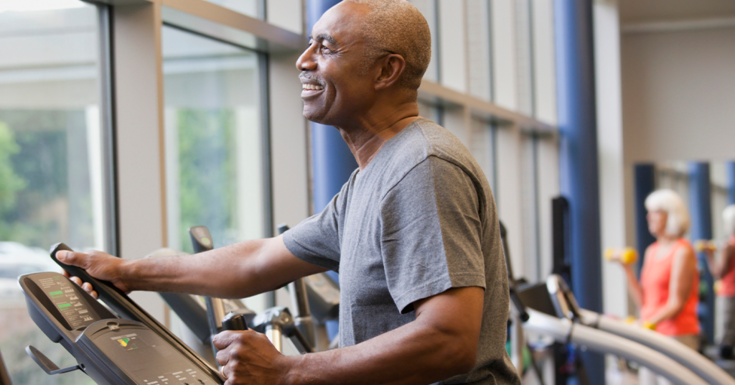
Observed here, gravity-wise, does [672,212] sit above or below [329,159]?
below

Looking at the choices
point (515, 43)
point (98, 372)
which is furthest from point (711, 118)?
point (98, 372)

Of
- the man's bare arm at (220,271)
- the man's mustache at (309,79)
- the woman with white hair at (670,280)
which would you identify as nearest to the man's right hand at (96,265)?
the man's bare arm at (220,271)

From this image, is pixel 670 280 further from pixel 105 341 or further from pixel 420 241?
pixel 105 341

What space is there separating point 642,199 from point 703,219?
2.83ft

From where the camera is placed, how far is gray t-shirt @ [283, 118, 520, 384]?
1.00 metres

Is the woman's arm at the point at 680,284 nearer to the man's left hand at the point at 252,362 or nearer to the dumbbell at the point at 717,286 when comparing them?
the dumbbell at the point at 717,286

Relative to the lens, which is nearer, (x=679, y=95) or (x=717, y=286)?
(x=717, y=286)

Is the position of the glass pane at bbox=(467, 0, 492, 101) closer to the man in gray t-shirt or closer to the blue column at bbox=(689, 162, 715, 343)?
the man in gray t-shirt

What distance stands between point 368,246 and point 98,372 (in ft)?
1.68

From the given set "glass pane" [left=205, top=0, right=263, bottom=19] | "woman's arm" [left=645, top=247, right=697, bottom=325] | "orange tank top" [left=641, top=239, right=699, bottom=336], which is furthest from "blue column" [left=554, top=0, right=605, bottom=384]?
"glass pane" [left=205, top=0, right=263, bottom=19]

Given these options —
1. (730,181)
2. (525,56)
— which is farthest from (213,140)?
(730,181)

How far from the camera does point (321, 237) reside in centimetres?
142

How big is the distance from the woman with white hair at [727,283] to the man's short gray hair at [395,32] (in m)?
6.29

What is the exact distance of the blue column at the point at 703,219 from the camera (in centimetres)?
746
